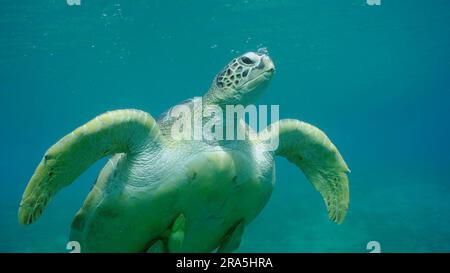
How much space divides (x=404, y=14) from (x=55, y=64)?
2300cm

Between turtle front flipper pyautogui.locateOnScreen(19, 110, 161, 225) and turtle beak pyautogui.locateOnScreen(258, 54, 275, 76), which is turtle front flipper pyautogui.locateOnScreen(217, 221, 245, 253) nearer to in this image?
turtle front flipper pyautogui.locateOnScreen(19, 110, 161, 225)

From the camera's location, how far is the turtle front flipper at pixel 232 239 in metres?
3.05

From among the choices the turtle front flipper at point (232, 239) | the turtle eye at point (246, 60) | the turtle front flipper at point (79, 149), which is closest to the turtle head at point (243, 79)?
the turtle eye at point (246, 60)

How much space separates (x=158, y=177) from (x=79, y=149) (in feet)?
1.68

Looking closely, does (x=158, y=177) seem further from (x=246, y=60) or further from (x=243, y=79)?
(x=246, y=60)

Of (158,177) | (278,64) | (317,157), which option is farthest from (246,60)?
(278,64)

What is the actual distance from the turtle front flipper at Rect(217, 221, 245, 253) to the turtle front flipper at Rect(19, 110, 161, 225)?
1.07 m

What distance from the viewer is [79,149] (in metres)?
2.30

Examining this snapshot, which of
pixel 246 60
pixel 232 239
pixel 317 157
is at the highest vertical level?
pixel 246 60

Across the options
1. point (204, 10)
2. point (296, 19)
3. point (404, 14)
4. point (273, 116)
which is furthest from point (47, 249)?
point (404, 14)

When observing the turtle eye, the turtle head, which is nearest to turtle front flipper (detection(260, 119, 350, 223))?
the turtle head

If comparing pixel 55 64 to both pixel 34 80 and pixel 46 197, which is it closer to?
pixel 34 80

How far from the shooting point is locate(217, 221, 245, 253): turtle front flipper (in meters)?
3.05
